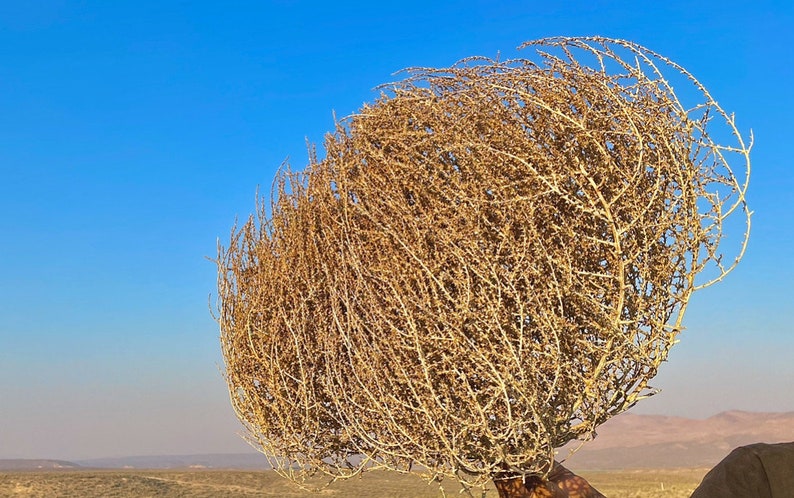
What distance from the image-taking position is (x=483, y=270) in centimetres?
671

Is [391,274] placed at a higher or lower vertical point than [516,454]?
higher

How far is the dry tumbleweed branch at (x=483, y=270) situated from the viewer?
268 inches

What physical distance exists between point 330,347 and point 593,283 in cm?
252

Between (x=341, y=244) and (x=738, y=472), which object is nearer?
(x=738, y=472)

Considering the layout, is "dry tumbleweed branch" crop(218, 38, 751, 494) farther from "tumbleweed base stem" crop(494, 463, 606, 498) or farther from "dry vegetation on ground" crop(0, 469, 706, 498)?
"dry vegetation on ground" crop(0, 469, 706, 498)

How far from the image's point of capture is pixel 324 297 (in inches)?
297

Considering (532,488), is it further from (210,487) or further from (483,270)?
(210,487)

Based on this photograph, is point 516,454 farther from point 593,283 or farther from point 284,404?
point 284,404

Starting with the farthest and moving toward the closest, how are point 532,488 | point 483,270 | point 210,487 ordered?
point 210,487, point 532,488, point 483,270

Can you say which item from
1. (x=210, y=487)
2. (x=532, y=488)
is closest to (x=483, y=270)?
(x=532, y=488)

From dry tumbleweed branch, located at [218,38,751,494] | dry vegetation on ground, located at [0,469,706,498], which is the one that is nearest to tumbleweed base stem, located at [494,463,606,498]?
dry tumbleweed branch, located at [218,38,751,494]

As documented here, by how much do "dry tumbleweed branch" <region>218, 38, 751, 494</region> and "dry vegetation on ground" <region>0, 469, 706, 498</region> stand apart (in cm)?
2047

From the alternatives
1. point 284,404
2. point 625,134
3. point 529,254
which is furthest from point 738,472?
point 284,404

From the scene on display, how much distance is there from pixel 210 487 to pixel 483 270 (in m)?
30.9
